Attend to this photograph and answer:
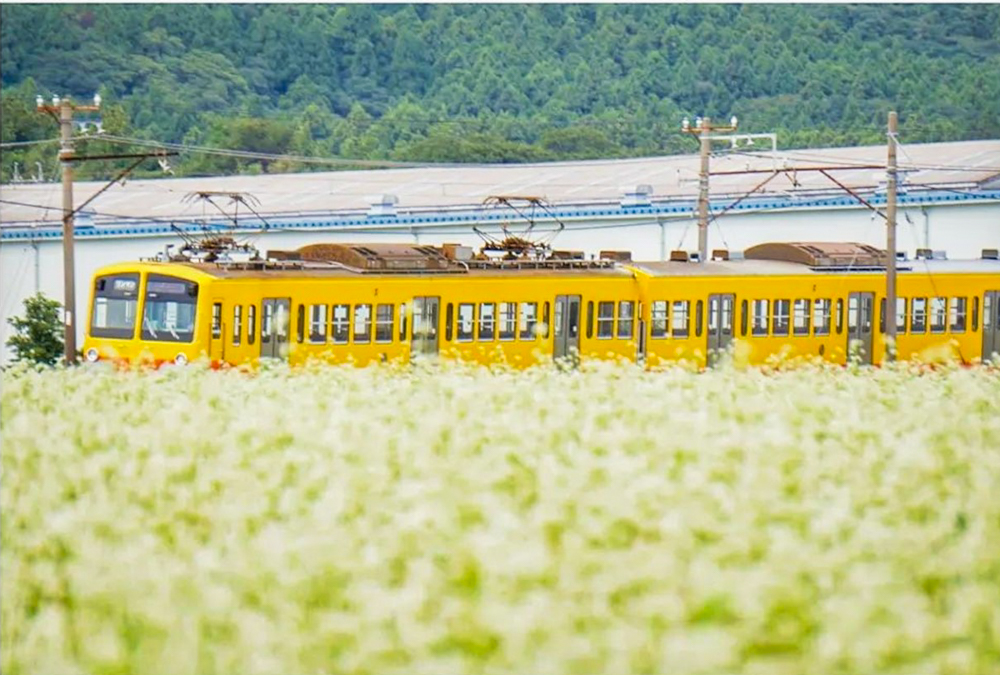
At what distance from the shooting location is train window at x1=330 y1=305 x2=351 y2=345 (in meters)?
24.6

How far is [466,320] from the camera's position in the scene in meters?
25.8

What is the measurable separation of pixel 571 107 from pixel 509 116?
155 inches

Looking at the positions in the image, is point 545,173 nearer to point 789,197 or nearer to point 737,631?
point 789,197

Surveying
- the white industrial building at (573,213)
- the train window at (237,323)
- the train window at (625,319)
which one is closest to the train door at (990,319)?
the train window at (625,319)

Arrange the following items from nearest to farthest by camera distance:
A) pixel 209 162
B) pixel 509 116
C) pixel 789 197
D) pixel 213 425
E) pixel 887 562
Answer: pixel 887 562, pixel 213 425, pixel 789 197, pixel 209 162, pixel 509 116

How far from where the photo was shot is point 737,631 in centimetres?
677

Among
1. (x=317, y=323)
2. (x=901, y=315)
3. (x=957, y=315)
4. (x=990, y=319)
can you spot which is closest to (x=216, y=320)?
(x=317, y=323)

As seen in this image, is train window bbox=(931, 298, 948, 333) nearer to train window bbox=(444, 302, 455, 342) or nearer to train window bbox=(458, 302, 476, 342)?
train window bbox=(458, 302, 476, 342)

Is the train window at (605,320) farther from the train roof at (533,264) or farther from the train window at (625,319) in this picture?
the train roof at (533,264)

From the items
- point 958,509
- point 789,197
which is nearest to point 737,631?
point 958,509

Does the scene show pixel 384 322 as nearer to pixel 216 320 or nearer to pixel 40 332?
pixel 216 320

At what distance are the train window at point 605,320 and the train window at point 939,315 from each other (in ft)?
17.4

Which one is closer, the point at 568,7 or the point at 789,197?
the point at 789,197

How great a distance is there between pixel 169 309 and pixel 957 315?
11833 millimetres
